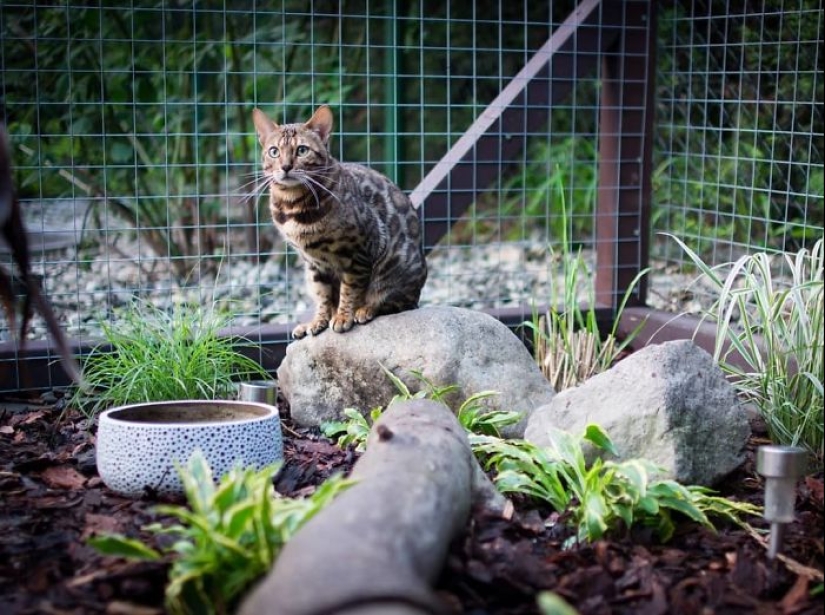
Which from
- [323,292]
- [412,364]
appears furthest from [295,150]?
[412,364]

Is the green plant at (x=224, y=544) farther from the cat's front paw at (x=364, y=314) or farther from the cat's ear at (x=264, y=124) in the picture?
the cat's ear at (x=264, y=124)

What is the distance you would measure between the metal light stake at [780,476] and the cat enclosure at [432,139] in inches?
75.9

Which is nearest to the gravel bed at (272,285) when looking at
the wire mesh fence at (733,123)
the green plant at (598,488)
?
the wire mesh fence at (733,123)

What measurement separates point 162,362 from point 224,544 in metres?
2.12

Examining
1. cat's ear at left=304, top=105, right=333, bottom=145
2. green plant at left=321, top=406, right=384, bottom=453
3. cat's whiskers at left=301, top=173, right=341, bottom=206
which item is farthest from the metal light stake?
cat's ear at left=304, top=105, right=333, bottom=145

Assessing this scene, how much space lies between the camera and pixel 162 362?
452 centimetres

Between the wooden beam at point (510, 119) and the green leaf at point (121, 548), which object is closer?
the green leaf at point (121, 548)

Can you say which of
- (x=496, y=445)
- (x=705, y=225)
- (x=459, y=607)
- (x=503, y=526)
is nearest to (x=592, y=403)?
(x=496, y=445)

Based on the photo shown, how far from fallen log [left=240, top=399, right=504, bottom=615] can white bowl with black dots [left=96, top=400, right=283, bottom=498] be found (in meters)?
0.44

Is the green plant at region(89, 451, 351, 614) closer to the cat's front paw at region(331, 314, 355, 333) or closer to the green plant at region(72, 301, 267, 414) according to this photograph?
the green plant at region(72, 301, 267, 414)

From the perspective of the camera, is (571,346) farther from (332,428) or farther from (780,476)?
(780,476)

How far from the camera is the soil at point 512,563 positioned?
2701mm

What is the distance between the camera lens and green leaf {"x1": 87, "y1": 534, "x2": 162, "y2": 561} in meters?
2.69

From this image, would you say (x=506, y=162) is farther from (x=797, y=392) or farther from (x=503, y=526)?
(x=503, y=526)
